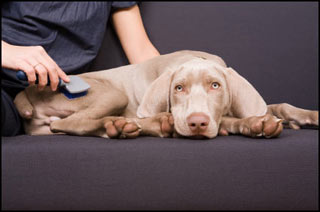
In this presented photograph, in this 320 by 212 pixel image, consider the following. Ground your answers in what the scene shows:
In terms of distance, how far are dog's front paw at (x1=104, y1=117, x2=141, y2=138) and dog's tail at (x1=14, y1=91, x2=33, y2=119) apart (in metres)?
0.61

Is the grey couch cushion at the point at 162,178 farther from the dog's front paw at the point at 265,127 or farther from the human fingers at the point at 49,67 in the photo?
the human fingers at the point at 49,67

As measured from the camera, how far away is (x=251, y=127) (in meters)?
1.61

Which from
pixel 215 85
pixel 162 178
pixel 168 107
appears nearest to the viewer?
pixel 162 178

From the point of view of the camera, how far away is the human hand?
5.85 feet

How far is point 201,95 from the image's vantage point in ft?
6.05

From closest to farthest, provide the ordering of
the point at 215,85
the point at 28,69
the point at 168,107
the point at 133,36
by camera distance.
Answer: the point at 28,69
the point at 215,85
the point at 168,107
the point at 133,36

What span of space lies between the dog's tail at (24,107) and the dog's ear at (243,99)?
3.52ft

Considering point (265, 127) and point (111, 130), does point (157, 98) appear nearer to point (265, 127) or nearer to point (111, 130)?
point (111, 130)

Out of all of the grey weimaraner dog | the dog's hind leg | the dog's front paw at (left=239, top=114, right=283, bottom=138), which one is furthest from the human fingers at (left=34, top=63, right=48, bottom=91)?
the dog's hind leg

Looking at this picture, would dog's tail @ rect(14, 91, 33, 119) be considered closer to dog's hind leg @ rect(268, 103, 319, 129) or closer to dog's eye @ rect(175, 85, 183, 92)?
dog's eye @ rect(175, 85, 183, 92)

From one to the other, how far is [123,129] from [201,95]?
0.43m

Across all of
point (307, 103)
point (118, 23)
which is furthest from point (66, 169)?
A: point (307, 103)

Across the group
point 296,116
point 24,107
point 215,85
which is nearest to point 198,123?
point 215,85

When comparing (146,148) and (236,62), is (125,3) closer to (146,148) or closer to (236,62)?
(236,62)
